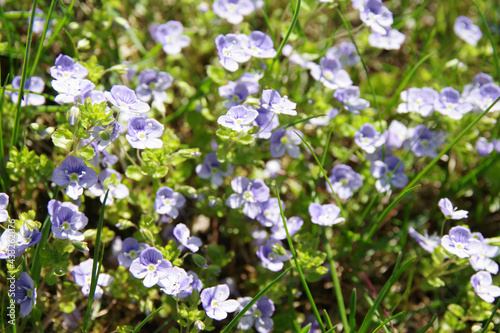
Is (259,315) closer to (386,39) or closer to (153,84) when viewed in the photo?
(153,84)

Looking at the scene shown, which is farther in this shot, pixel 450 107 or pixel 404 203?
pixel 404 203

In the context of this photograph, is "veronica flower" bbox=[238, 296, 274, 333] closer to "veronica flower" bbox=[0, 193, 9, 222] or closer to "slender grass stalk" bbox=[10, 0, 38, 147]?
"veronica flower" bbox=[0, 193, 9, 222]

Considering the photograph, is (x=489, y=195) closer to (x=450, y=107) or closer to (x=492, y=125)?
(x=492, y=125)

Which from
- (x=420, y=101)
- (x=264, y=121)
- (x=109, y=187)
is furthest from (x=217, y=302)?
(x=420, y=101)

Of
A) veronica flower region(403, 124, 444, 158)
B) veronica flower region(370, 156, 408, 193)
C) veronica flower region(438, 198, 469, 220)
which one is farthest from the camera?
veronica flower region(403, 124, 444, 158)

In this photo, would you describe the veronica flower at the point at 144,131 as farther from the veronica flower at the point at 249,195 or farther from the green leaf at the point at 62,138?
the veronica flower at the point at 249,195

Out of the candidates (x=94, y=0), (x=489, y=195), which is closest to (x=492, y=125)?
(x=489, y=195)

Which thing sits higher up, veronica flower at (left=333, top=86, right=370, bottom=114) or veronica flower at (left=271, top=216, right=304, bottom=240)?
veronica flower at (left=333, top=86, right=370, bottom=114)

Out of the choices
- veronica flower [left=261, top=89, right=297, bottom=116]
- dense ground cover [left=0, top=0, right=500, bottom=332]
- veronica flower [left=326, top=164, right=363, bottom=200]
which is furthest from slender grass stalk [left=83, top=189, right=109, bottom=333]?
veronica flower [left=326, top=164, right=363, bottom=200]
